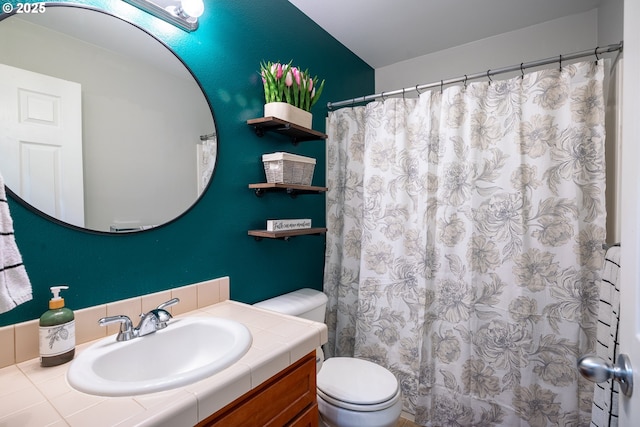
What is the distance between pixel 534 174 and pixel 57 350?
76.6 inches

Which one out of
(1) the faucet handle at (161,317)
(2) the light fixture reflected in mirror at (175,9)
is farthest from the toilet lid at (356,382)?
(2) the light fixture reflected in mirror at (175,9)

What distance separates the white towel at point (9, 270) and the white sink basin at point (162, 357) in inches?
8.8

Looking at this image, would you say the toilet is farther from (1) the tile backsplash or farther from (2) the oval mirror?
(2) the oval mirror

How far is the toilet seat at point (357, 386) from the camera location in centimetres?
127

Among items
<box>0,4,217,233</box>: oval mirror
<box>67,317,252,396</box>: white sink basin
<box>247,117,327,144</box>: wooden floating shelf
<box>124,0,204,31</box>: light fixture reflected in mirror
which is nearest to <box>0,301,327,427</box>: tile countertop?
<box>67,317,252,396</box>: white sink basin

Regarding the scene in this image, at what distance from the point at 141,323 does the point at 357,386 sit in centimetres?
96

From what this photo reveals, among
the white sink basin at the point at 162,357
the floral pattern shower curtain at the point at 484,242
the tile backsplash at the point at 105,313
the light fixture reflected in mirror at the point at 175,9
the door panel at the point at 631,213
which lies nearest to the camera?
the door panel at the point at 631,213

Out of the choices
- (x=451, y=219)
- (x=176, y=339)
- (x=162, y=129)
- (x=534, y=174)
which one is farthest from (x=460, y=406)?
(x=162, y=129)

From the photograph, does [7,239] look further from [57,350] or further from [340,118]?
[340,118]

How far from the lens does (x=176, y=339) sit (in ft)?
3.30

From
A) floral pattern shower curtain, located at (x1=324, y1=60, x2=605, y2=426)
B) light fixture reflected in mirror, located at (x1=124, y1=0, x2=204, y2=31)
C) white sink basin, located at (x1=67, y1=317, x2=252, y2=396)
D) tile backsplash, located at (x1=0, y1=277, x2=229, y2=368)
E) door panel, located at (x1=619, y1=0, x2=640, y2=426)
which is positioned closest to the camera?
door panel, located at (x1=619, y1=0, x2=640, y2=426)

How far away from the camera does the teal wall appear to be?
912 millimetres

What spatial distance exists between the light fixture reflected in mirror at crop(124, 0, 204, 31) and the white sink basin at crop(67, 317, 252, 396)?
1129 millimetres

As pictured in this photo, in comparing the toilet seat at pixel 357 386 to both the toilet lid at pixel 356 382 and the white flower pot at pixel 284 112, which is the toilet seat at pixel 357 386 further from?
the white flower pot at pixel 284 112
